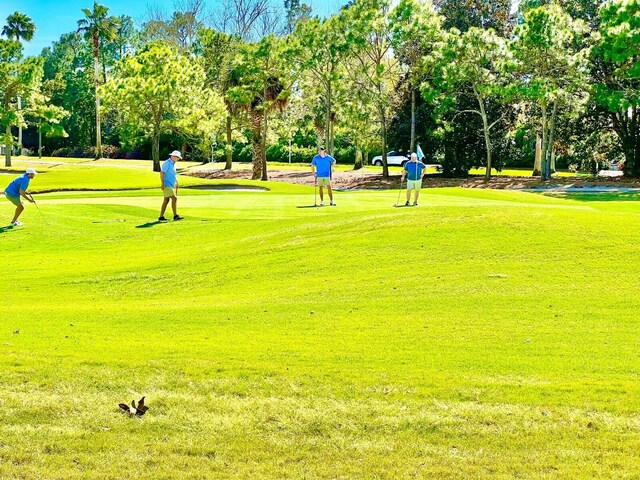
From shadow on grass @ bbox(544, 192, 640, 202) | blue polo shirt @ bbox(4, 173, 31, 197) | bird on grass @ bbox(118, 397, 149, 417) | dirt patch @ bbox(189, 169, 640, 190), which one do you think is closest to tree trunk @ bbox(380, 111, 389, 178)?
dirt patch @ bbox(189, 169, 640, 190)

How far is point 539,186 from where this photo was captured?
1913 inches

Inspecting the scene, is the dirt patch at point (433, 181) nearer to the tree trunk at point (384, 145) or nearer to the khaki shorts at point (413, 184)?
the tree trunk at point (384, 145)

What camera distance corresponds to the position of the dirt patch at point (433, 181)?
160 feet

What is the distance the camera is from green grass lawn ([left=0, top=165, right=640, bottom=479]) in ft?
19.2

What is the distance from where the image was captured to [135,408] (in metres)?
6.75

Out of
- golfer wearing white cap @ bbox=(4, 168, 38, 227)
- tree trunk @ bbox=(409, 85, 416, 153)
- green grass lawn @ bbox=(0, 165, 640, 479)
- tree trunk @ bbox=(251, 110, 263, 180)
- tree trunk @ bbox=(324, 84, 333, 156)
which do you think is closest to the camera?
green grass lawn @ bbox=(0, 165, 640, 479)

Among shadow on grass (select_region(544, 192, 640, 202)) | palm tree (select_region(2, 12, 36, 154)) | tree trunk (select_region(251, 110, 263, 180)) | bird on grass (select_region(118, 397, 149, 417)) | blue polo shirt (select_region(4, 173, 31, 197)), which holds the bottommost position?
bird on grass (select_region(118, 397, 149, 417))

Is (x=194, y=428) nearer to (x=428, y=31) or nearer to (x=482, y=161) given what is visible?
(x=428, y=31)

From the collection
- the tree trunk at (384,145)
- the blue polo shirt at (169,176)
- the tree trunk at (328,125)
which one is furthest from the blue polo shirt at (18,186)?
the tree trunk at (384,145)

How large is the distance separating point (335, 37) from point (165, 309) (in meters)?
46.3

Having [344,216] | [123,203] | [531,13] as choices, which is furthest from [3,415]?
[531,13]

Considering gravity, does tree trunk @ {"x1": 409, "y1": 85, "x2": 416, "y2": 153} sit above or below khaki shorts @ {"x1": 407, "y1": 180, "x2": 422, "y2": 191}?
above

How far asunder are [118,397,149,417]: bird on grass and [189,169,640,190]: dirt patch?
145 ft

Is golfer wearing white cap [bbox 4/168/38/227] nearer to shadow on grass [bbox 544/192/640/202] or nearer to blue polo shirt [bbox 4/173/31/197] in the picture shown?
blue polo shirt [bbox 4/173/31/197]
